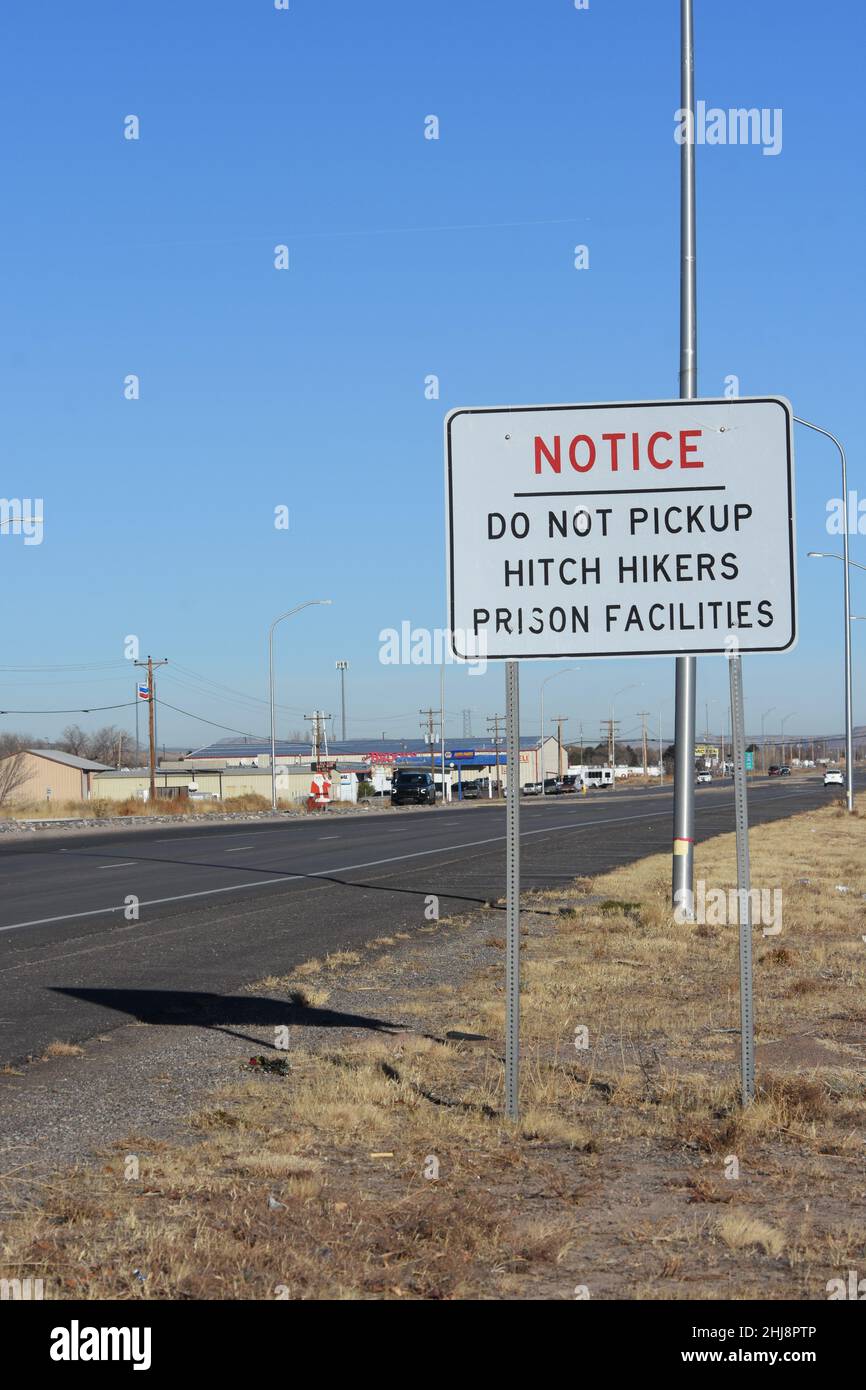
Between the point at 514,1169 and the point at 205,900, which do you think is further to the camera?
the point at 205,900

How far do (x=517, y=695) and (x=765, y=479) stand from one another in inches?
66.1

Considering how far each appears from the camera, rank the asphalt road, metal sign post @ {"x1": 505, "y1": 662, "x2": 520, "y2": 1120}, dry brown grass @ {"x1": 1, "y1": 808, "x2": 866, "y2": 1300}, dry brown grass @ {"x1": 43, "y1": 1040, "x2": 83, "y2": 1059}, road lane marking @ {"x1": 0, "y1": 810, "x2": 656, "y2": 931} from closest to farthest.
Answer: dry brown grass @ {"x1": 1, "y1": 808, "x2": 866, "y2": 1300} → metal sign post @ {"x1": 505, "y1": 662, "x2": 520, "y2": 1120} → dry brown grass @ {"x1": 43, "y1": 1040, "x2": 83, "y2": 1059} → the asphalt road → road lane marking @ {"x1": 0, "y1": 810, "x2": 656, "y2": 931}

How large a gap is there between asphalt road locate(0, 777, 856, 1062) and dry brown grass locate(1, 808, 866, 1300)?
70.4 inches

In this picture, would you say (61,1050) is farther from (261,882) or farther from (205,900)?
(261,882)

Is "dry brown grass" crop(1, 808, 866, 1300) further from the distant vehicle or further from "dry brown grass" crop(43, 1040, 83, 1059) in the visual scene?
the distant vehicle

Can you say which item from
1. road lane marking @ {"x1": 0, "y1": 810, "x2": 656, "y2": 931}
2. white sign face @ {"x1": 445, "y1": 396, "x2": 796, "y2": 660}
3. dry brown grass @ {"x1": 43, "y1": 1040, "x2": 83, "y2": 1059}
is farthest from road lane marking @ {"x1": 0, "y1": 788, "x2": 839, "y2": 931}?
white sign face @ {"x1": 445, "y1": 396, "x2": 796, "y2": 660}

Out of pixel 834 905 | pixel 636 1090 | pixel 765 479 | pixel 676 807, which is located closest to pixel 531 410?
pixel 765 479

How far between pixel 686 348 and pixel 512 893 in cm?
922

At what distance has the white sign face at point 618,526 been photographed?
7637mm

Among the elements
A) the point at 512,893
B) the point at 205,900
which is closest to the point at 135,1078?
the point at 512,893

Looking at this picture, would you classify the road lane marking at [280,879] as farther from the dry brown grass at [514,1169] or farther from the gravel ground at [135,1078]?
the dry brown grass at [514,1169]

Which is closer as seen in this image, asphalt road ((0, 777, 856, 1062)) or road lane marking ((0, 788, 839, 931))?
asphalt road ((0, 777, 856, 1062))

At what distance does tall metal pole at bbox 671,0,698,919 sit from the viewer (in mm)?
15219

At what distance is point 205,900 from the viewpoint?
66.5ft
